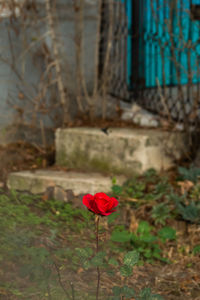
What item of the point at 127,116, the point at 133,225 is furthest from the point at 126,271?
the point at 127,116

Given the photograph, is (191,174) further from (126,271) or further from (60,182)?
(126,271)

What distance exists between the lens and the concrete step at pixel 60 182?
365 cm

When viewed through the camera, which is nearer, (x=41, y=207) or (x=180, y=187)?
(x=41, y=207)

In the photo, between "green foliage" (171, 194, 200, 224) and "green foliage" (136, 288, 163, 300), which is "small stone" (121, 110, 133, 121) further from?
"green foliage" (136, 288, 163, 300)

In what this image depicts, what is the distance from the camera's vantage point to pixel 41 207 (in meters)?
3.36

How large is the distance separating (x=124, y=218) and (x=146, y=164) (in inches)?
26.9

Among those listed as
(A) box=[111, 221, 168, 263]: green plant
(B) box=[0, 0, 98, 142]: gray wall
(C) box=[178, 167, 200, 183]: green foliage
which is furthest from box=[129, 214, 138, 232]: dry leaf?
(B) box=[0, 0, 98, 142]: gray wall

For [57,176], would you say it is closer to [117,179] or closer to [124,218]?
[117,179]

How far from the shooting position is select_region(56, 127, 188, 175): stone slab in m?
3.84

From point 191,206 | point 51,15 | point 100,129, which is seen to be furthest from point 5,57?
point 191,206

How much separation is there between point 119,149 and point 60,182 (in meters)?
0.65

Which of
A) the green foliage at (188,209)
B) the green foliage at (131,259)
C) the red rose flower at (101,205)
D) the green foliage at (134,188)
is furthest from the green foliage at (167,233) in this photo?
the red rose flower at (101,205)

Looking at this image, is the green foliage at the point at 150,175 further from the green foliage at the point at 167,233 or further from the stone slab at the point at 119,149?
the green foliage at the point at 167,233

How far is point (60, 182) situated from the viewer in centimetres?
372
